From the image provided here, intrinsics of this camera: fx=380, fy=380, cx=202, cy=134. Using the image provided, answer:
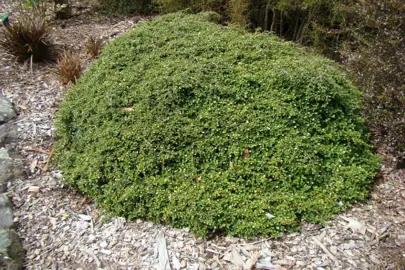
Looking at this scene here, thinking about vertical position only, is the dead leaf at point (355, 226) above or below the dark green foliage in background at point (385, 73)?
below

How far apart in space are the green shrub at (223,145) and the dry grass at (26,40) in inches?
73.1

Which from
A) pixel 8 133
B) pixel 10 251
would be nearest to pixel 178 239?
pixel 10 251

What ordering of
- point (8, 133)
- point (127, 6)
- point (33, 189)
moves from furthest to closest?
point (127, 6), point (8, 133), point (33, 189)

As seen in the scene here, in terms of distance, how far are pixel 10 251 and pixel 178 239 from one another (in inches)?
46.2

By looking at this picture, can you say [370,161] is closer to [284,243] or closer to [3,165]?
[284,243]

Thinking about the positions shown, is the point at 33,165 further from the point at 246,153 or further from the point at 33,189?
the point at 246,153

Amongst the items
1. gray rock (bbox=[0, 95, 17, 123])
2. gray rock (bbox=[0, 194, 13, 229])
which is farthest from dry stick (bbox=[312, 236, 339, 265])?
gray rock (bbox=[0, 95, 17, 123])

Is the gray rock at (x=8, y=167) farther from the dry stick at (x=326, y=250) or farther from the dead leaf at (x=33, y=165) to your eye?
the dry stick at (x=326, y=250)

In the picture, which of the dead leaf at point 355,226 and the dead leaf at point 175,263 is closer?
the dead leaf at point 175,263

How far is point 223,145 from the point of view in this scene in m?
3.05

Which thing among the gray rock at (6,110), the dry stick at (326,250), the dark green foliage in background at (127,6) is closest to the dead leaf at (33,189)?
the gray rock at (6,110)

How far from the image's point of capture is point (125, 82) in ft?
11.6

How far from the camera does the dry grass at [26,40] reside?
488 cm

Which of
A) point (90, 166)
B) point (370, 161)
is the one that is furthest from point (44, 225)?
point (370, 161)
